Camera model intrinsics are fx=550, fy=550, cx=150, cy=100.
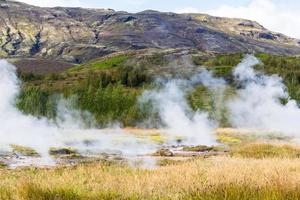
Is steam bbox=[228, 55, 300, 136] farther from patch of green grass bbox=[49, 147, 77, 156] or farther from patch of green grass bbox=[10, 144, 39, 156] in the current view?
patch of green grass bbox=[10, 144, 39, 156]

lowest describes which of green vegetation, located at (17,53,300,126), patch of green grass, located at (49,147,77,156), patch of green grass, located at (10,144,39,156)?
green vegetation, located at (17,53,300,126)

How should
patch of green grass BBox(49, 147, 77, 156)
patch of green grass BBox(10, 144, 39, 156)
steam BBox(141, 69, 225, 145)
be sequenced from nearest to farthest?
patch of green grass BBox(10, 144, 39, 156), patch of green grass BBox(49, 147, 77, 156), steam BBox(141, 69, 225, 145)

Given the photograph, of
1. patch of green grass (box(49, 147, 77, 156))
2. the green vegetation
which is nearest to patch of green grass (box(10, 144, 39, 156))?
patch of green grass (box(49, 147, 77, 156))

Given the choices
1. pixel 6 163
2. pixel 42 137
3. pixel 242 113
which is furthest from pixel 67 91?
pixel 6 163

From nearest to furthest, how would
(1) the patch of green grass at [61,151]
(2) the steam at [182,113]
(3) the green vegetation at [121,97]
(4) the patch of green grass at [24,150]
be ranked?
(4) the patch of green grass at [24,150] → (1) the patch of green grass at [61,151] → (2) the steam at [182,113] → (3) the green vegetation at [121,97]

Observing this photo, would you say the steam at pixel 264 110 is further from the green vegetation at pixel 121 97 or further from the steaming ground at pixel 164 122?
the green vegetation at pixel 121 97

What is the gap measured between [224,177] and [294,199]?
10.3 feet

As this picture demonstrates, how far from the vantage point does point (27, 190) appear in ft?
41.0

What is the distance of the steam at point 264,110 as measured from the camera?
71875 millimetres

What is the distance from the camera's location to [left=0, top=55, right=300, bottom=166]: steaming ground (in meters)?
52.8

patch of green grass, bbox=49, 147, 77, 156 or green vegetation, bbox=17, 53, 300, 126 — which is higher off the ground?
patch of green grass, bbox=49, 147, 77, 156

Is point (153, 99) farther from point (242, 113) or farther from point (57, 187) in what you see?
point (57, 187)

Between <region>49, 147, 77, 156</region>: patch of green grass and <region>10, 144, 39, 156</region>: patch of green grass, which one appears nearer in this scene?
<region>10, 144, 39, 156</region>: patch of green grass

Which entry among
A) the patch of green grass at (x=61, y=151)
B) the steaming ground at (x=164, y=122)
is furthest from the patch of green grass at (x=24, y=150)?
the patch of green grass at (x=61, y=151)
